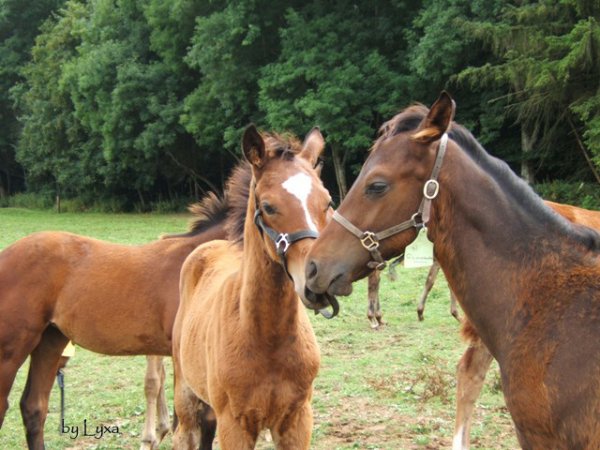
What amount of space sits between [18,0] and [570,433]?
4951cm

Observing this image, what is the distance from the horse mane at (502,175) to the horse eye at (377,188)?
193 millimetres

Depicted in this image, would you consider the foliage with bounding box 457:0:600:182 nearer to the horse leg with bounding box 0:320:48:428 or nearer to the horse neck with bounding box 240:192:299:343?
the horse leg with bounding box 0:320:48:428

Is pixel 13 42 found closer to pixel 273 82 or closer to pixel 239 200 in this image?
pixel 273 82

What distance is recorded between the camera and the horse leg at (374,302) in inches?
369

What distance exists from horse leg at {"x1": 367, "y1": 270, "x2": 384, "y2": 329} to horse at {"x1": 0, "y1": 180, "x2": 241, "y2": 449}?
3.81 meters

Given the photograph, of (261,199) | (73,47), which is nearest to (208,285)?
(261,199)

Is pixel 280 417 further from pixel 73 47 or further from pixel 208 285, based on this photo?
pixel 73 47

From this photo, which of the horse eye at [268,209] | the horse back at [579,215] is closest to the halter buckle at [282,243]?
the horse eye at [268,209]

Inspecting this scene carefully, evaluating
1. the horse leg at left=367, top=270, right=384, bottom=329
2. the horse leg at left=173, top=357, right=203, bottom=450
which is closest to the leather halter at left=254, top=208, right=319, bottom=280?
the horse leg at left=173, top=357, right=203, bottom=450

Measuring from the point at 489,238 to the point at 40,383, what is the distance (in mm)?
4017

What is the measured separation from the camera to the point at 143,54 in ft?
119

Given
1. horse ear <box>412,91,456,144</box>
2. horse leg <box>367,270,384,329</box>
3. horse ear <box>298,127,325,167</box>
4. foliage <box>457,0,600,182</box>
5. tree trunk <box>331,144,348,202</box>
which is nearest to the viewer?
horse ear <box>412,91,456,144</box>

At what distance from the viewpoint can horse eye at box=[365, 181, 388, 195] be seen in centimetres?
295

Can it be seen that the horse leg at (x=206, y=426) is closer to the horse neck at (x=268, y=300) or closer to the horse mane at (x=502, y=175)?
the horse neck at (x=268, y=300)
